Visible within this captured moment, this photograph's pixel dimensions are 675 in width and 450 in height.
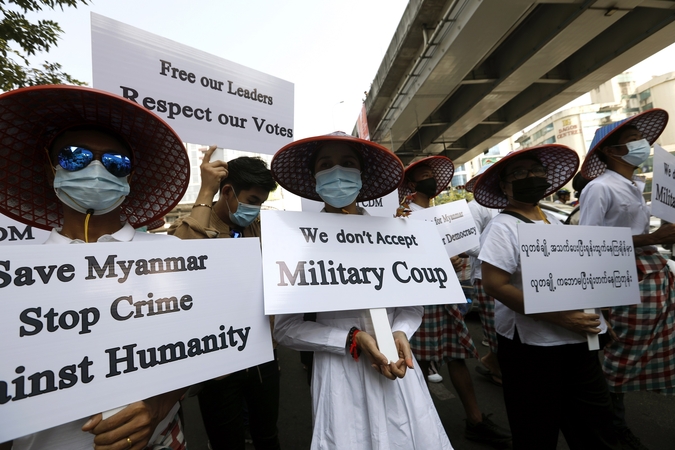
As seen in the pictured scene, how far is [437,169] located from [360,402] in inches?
103

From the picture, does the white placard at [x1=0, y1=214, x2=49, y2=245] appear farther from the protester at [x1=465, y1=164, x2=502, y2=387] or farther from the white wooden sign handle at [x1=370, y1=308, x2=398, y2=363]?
the protester at [x1=465, y1=164, x2=502, y2=387]

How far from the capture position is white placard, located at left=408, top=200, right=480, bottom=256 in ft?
8.98

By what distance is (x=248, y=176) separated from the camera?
6.79ft

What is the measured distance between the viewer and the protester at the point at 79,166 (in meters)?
1.01

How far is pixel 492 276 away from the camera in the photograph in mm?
1780

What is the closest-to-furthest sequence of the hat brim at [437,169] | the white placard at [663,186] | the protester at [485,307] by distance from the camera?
the white placard at [663,186]
the protester at [485,307]
the hat brim at [437,169]

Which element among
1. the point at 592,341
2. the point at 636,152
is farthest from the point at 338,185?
the point at 636,152

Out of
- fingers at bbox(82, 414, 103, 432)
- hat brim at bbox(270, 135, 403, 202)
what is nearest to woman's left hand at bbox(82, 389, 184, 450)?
fingers at bbox(82, 414, 103, 432)

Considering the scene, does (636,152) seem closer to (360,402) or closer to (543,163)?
(543,163)

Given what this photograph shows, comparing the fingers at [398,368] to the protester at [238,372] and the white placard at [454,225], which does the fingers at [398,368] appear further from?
the white placard at [454,225]

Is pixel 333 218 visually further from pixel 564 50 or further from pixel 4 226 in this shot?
pixel 564 50

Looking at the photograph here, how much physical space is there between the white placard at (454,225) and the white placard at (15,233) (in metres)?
2.50

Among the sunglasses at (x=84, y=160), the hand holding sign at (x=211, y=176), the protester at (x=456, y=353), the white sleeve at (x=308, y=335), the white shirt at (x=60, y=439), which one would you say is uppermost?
the hand holding sign at (x=211, y=176)

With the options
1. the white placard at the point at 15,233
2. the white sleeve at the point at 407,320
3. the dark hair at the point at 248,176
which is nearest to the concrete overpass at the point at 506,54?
the dark hair at the point at 248,176
